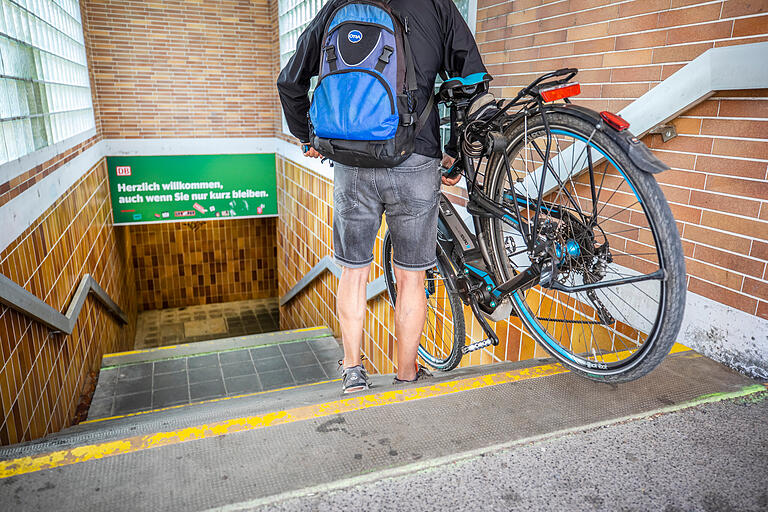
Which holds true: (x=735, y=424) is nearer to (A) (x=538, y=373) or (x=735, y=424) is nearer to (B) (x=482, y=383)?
(A) (x=538, y=373)

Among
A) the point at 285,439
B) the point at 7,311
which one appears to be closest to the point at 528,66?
the point at 285,439

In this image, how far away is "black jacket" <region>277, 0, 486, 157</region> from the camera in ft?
5.81

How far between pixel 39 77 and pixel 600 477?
487 cm

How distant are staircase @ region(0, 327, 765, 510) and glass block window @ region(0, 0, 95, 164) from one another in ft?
7.88

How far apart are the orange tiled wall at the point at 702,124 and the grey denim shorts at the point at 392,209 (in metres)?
0.94

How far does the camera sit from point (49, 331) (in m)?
3.44

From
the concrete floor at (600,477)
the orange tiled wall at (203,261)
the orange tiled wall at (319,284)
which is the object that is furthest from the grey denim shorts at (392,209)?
the orange tiled wall at (203,261)

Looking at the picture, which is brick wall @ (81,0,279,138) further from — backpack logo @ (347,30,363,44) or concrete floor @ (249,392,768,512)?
concrete floor @ (249,392,768,512)

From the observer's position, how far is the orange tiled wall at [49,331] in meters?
2.68

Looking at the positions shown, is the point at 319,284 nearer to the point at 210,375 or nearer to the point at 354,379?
the point at 210,375

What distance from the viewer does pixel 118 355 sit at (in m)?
5.34

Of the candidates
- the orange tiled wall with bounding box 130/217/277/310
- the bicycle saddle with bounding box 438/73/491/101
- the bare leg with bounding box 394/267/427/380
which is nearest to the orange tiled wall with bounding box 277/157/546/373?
the bare leg with bounding box 394/267/427/380

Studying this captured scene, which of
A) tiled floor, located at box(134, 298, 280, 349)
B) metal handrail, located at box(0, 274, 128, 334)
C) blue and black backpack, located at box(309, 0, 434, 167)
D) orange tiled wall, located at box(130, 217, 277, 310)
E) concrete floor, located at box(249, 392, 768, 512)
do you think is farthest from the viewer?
orange tiled wall, located at box(130, 217, 277, 310)

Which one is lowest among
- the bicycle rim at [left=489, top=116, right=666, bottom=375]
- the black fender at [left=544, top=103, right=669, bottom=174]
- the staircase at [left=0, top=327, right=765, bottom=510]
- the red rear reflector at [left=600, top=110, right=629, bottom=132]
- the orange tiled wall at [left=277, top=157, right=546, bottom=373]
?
the orange tiled wall at [left=277, top=157, right=546, bottom=373]
